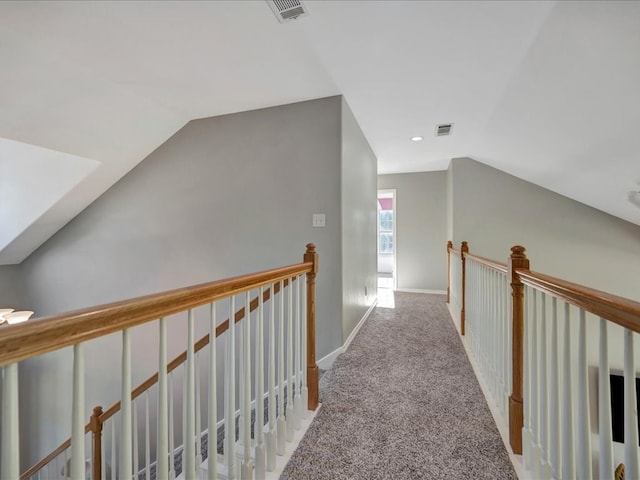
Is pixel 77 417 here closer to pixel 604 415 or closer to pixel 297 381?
pixel 297 381

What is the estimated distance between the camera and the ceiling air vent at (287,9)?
5.10 ft

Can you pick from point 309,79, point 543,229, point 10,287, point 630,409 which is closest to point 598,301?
point 630,409

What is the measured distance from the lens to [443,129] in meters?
3.34

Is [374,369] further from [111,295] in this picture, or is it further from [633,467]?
[111,295]

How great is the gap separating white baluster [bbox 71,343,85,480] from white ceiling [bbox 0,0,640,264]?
5.88 feet

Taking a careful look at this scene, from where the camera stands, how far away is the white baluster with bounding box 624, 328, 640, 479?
29.2 inches

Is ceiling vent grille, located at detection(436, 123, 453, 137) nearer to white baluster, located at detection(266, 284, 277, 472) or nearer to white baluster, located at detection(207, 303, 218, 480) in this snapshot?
white baluster, located at detection(266, 284, 277, 472)

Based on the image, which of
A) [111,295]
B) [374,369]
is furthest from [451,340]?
→ [111,295]

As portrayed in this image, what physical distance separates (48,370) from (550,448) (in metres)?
5.02

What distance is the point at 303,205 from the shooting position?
8.90 feet

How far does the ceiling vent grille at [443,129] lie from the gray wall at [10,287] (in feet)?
17.9

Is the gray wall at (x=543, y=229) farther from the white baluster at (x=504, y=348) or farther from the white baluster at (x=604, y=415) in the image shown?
the white baluster at (x=604, y=415)

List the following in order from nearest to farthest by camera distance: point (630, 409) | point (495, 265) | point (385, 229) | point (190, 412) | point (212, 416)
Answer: point (630, 409)
point (190, 412)
point (212, 416)
point (495, 265)
point (385, 229)

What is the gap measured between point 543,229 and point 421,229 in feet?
5.84
